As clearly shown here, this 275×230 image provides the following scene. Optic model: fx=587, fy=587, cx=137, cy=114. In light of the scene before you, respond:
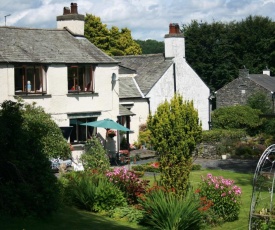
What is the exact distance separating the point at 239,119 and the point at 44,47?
17732 millimetres

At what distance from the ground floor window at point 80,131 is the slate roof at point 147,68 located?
26.8 feet

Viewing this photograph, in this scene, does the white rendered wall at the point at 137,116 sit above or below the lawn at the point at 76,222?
above

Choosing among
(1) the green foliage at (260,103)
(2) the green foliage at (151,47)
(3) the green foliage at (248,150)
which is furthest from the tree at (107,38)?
(2) the green foliage at (151,47)

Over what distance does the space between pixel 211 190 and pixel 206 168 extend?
50.9 ft

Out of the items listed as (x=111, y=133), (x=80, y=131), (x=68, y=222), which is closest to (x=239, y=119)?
(x=111, y=133)

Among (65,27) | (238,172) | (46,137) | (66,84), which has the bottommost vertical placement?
(238,172)

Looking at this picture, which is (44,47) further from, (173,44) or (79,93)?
(173,44)

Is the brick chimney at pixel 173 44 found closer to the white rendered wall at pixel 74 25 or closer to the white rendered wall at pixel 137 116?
the white rendered wall at pixel 137 116

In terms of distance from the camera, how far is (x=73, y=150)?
3591 centimetres

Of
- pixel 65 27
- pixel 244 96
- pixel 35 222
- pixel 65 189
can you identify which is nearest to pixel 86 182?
pixel 65 189

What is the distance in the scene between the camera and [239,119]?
1828 inches

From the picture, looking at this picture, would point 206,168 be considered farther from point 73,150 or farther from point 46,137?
point 46,137

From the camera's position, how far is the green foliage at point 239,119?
46438mm

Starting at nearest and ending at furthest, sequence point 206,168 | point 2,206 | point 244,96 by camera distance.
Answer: point 2,206 < point 206,168 < point 244,96
